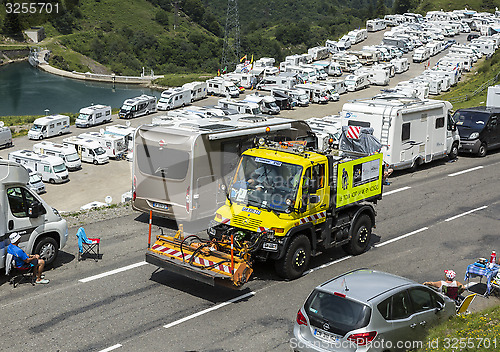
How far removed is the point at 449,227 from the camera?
20.5m

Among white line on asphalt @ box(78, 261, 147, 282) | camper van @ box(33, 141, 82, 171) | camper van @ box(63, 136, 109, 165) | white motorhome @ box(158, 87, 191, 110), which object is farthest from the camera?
white motorhome @ box(158, 87, 191, 110)

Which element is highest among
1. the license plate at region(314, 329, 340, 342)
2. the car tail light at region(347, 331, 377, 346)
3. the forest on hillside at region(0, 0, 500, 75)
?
the forest on hillside at region(0, 0, 500, 75)

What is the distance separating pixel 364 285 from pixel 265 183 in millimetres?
4945

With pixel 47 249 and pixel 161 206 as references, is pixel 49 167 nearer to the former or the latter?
pixel 161 206

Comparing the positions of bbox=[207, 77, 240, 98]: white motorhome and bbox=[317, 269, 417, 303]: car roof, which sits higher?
bbox=[317, 269, 417, 303]: car roof

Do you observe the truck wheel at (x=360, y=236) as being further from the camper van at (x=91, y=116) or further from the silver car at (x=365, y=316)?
the camper van at (x=91, y=116)

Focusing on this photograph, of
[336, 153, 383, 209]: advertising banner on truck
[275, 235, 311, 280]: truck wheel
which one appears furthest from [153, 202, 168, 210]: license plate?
[336, 153, 383, 209]: advertising banner on truck

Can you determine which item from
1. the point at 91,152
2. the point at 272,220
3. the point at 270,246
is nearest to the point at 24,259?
the point at 270,246

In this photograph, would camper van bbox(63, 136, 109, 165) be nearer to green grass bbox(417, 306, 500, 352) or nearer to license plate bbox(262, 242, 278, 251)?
license plate bbox(262, 242, 278, 251)

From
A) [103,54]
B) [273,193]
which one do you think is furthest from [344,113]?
[103,54]

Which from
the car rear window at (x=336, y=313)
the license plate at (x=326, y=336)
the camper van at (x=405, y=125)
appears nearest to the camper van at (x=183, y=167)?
the camper van at (x=405, y=125)

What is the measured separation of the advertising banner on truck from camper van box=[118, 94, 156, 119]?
50.4 meters

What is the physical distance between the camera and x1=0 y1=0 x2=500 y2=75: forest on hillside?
152000 millimetres

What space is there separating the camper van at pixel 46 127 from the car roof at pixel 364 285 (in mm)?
49710
